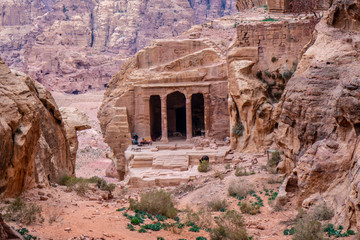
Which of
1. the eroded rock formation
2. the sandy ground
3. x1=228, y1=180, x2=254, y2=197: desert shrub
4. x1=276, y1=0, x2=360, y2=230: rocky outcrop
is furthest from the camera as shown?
the eroded rock formation

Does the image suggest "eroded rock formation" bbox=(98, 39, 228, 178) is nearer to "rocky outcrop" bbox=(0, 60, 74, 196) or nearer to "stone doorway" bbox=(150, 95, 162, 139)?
"stone doorway" bbox=(150, 95, 162, 139)

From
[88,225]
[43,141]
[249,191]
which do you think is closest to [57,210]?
[88,225]

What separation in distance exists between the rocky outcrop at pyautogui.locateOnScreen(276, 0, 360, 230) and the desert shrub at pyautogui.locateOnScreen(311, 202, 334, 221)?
0.72 feet

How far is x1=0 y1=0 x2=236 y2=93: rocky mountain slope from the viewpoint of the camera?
7956 centimetres

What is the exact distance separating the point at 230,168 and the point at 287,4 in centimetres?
1726

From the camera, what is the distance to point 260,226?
1402 cm

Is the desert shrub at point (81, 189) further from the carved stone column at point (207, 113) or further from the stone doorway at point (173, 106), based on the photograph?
the stone doorway at point (173, 106)

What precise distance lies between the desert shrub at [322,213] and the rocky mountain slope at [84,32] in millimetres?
69549

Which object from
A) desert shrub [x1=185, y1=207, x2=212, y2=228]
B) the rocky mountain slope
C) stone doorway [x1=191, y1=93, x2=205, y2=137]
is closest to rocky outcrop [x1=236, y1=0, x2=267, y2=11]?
stone doorway [x1=191, y1=93, x2=205, y2=137]

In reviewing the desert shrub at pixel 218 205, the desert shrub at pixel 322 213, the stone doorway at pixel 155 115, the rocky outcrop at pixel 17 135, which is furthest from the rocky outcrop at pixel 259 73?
the rocky outcrop at pixel 17 135

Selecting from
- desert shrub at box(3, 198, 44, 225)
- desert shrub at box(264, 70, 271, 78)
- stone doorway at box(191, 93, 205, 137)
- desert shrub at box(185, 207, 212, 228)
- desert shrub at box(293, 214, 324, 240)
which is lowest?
stone doorway at box(191, 93, 205, 137)

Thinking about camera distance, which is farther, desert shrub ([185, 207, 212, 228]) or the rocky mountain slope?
the rocky mountain slope

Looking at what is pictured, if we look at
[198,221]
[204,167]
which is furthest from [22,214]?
[204,167]

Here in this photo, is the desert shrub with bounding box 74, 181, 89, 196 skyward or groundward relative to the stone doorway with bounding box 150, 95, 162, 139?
skyward
